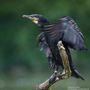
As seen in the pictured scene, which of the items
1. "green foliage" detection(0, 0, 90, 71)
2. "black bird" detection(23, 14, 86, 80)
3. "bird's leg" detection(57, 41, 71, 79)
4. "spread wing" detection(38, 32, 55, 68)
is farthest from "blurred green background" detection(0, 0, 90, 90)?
"bird's leg" detection(57, 41, 71, 79)

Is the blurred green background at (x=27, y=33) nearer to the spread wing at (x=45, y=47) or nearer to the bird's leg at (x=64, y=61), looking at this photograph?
the spread wing at (x=45, y=47)

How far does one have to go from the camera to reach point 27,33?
1086cm

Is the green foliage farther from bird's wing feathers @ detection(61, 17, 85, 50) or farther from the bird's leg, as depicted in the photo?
the bird's leg

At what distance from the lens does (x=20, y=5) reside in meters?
11.5

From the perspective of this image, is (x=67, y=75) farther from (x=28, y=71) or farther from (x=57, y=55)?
(x=28, y=71)

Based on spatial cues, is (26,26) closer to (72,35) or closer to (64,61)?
(72,35)

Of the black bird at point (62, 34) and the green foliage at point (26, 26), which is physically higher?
the black bird at point (62, 34)

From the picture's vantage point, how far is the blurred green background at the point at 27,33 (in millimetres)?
10578

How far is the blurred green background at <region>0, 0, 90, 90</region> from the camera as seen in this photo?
1058 centimetres

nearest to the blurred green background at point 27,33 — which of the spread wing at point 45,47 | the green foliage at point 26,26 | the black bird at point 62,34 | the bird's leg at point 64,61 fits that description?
the green foliage at point 26,26

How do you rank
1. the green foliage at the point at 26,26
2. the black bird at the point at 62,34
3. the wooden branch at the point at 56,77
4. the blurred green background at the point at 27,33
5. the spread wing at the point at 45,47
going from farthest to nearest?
the green foliage at the point at 26,26, the blurred green background at the point at 27,33, the spread wing at the point at 45,47, the black bird at the point at 62,34, the wooden branch at the point at 56,77

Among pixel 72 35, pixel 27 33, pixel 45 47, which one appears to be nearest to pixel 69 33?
pixel 72 35

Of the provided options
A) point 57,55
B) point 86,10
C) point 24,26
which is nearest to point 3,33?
point 24,26

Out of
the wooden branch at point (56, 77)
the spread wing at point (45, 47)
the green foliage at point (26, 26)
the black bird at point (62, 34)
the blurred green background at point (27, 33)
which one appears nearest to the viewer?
the wooden branch at point (56, 77)
